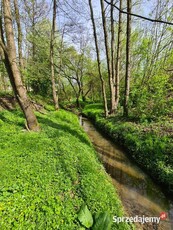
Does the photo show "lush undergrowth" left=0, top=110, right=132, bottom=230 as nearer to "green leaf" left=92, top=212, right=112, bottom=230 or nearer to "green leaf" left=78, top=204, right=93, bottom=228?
"green leaf" left=78, top=204, right=93, bottom=228

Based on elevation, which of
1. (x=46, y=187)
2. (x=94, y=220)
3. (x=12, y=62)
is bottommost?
(x=94, y=220)

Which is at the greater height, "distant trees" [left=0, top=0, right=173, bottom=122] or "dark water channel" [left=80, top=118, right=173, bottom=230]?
"distant trees" [left=0, top=0, right=173, bottom=122]

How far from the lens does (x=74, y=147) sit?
224 inches

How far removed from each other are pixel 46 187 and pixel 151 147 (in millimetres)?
4536

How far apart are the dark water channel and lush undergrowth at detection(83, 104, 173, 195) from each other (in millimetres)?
310

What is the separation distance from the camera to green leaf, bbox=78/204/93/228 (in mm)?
2849

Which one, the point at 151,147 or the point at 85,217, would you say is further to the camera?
the point at 151,147

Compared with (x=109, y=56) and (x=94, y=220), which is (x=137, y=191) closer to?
(x=94, y=220)

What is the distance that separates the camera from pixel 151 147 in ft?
20.6

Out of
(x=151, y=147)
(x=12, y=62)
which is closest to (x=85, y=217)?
(x=151, y=147)

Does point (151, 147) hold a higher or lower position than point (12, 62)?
lower

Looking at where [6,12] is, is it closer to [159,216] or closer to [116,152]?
[116,152]

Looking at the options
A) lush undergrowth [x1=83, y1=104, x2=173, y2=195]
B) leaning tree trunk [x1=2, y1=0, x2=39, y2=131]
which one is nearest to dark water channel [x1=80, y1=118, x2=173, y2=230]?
lush undergrowth [x1=83, y1=104, x2=173, y2=195]

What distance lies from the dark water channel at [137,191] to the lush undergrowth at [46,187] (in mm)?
779
